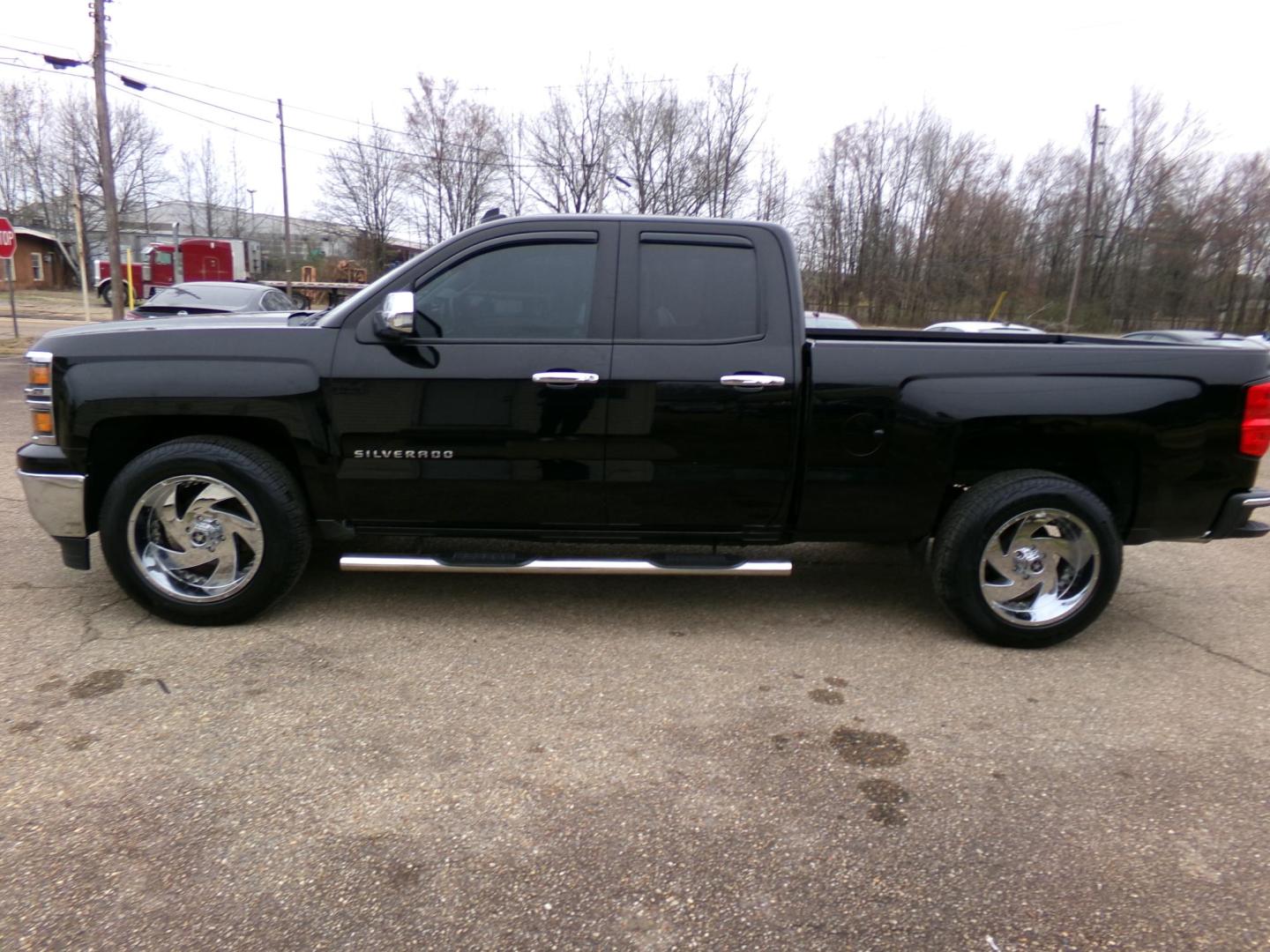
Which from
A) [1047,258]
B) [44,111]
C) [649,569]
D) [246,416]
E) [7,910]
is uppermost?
[44,111]

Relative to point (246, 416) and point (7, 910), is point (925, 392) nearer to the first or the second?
point (246, 416)

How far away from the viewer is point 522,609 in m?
4.36

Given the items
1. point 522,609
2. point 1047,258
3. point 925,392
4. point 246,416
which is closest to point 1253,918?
point 925,392

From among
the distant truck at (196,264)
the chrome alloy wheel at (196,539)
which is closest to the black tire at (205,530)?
the chrome alloy wheel at (196,539)

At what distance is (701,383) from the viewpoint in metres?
3.84

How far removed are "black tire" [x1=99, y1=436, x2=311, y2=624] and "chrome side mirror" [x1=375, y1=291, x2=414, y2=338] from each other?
2.82 ft

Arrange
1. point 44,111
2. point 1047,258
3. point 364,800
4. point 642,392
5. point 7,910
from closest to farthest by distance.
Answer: point 7,910, point 364,800, point 642,392, point 1047,258, point 44,111

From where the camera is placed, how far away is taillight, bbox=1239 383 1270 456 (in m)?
3.81

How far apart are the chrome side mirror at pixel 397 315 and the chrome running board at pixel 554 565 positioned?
1.06 metres

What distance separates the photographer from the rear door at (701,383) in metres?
3.84

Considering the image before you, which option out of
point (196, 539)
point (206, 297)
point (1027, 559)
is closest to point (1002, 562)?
point (1027, 559)

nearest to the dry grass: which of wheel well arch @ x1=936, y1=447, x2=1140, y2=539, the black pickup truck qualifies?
the black pickup truck

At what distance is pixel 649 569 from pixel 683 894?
1.78m

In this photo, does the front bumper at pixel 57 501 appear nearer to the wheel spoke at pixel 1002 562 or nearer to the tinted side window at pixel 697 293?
the tinted side window at pixel 697 293
